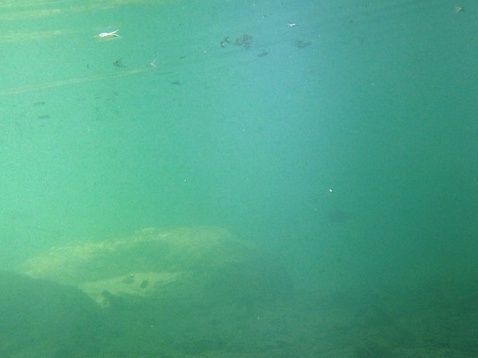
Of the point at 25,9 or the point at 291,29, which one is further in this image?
the point at 291,29

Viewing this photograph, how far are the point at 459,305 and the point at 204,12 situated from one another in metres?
11.0

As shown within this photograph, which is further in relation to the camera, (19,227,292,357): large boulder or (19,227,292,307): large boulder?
(19,227,292,307): large boulder

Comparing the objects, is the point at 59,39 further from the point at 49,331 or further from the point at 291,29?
the point at 49,331

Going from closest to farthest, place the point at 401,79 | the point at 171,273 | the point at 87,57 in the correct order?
the point at 171,273 → the point at 87,57 → the point at 401,79

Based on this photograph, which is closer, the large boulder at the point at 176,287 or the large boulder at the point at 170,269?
the large boulder at the point at 176,287

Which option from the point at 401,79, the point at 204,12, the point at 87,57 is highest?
the point at 204,12

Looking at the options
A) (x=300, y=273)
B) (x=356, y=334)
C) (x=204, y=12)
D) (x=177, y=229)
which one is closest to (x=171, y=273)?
(x=177, y=229)

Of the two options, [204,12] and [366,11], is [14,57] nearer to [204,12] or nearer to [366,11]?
[204,12]

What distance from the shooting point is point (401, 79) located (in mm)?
27438

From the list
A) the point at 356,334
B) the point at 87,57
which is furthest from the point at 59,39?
the point at 356,334

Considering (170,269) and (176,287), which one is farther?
(170,269)

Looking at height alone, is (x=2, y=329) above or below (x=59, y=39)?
below

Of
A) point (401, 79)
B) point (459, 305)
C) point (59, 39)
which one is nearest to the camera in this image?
point (459, 305)

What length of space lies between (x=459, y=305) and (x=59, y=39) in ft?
42.9
